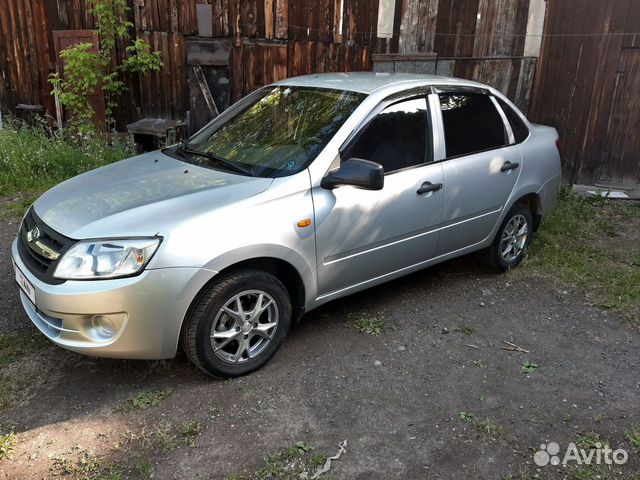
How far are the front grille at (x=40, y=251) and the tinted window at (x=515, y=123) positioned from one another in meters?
3.68

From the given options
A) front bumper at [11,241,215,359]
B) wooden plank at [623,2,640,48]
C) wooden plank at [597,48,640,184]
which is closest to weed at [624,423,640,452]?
front bumper at [11,241,215,359]

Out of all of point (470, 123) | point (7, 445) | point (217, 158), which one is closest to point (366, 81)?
point (470, 123)

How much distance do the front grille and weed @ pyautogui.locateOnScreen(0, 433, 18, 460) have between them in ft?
2.69

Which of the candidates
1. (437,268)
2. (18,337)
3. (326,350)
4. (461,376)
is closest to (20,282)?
(18,337)

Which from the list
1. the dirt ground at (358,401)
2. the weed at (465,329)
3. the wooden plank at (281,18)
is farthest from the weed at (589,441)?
the wooden plank at (281,18)

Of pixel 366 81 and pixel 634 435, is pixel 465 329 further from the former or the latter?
pixel 366 81

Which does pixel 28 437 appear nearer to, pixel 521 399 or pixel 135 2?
pixel 521 399

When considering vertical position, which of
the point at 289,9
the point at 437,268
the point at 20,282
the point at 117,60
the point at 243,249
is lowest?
the point at 437,268

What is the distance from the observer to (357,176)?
360 centimetres

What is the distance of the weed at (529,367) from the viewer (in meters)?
3.78

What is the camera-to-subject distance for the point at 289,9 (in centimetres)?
816

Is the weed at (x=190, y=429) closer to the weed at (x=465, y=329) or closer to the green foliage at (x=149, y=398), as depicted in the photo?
the green foliage at (x=149, y=398)

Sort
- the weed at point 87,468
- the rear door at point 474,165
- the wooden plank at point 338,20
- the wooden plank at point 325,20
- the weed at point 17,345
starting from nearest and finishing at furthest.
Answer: the weed at point 87,468, the weed at point 17,345, the rear door at point 474,165, the wooden plank at point 325,20, the wooden plank at point 338,20

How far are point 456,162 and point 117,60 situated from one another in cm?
580
